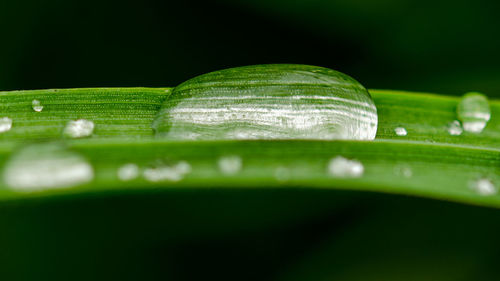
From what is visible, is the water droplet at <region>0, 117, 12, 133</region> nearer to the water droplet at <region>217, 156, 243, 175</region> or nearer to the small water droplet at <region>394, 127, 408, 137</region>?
the water droplet at <region>217, 156, 243, 175</region>

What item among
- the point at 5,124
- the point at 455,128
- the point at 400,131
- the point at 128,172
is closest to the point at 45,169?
the point at 128,172

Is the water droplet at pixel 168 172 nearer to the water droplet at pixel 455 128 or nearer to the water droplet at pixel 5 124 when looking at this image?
the water droplet at pixel 5 124

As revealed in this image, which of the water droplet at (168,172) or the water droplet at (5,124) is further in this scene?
the water droplet at (5,124)

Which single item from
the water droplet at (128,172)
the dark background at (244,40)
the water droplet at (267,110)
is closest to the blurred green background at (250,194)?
the dark background at (244,40)

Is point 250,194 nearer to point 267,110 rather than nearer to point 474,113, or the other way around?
point 267,110

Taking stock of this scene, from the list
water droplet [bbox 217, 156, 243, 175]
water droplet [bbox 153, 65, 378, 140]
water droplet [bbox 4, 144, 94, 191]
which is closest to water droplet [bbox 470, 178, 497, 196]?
water droplet [bbox 153, 65, 378, 140]

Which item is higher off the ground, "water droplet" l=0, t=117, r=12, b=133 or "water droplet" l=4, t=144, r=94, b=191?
"water droplet" l=0, t=117, r=12, b=133

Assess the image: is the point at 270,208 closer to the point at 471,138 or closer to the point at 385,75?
the point at 471,138
